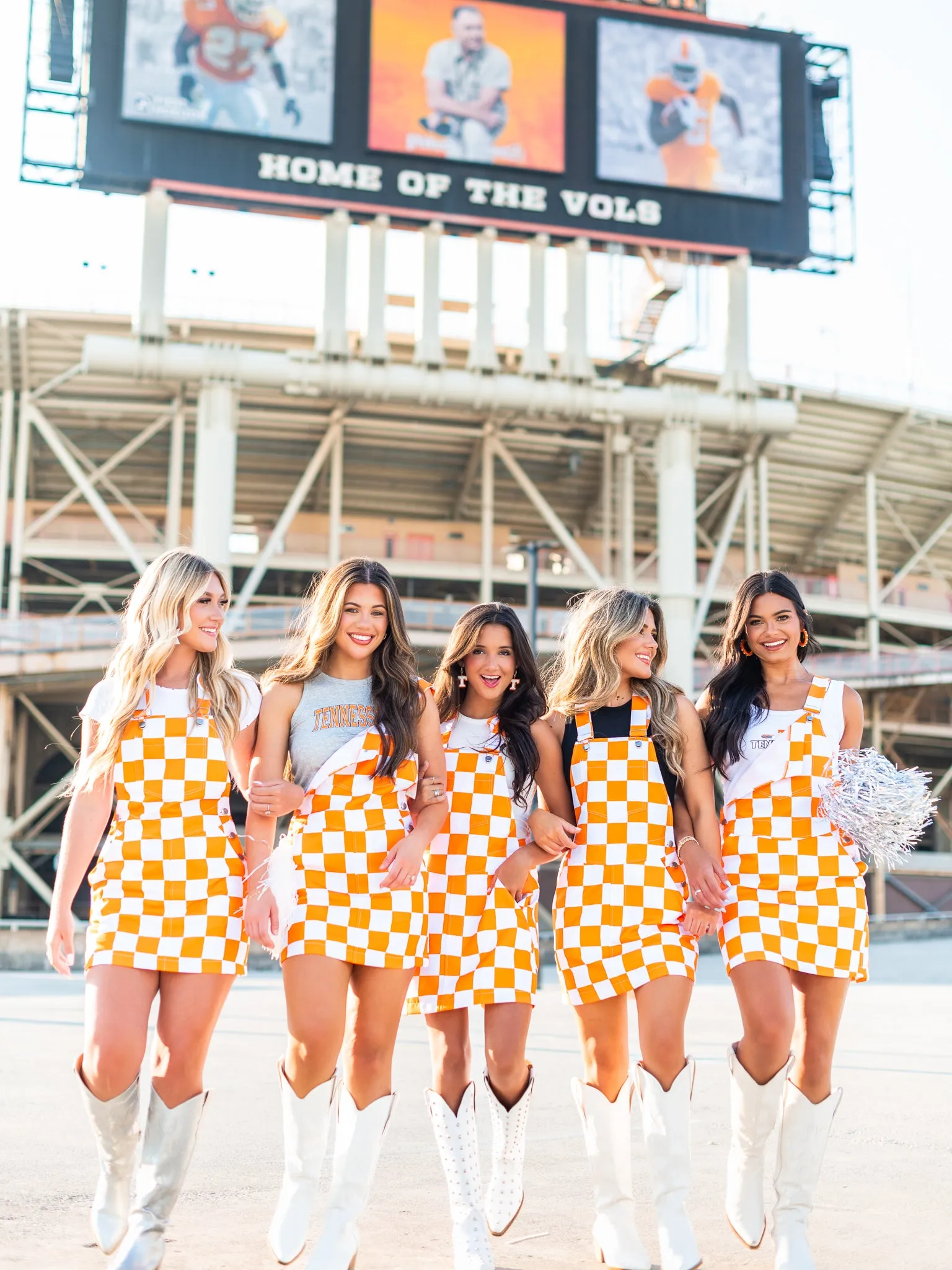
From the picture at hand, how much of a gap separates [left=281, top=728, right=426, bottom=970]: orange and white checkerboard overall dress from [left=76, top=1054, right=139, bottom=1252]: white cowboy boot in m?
0.60

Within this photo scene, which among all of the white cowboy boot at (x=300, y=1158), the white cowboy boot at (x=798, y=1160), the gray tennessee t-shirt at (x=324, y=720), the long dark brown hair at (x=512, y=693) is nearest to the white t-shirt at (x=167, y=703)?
the gray tennessee t-shirt at (x=324, y=720)

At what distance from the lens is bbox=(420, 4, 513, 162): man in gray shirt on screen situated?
3008 centimetres

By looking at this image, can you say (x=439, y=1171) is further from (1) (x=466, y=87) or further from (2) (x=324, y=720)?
(1) (x=466, y=87)

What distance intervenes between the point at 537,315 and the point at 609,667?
89.1 feet

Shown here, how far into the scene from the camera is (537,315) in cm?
3050

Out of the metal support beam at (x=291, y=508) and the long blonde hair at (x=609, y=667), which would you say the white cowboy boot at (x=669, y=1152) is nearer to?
the long blonde hair at (x=609, y=667)

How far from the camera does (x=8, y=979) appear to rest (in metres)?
15.7

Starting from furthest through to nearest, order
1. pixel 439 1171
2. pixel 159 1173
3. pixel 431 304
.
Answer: pixel 431 304 → pixel 439 1171 → pixel 159 1173

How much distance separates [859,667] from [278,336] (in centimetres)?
1623

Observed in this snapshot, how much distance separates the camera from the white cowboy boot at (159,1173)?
143 inches

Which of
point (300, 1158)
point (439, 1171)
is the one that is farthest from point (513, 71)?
point (300, 1158)

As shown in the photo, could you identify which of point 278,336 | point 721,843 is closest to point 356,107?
point 278,336

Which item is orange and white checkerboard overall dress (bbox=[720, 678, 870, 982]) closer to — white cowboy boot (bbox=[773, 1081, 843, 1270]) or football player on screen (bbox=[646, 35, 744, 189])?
white cowboy boot (bbox=[773, 1081, 843, 1270])

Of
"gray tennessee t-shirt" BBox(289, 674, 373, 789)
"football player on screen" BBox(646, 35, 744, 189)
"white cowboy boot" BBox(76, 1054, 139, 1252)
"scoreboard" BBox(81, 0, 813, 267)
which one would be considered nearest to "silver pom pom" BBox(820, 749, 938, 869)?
"gray tennessee t-shirt" BBox(289, 674, 373, 789)
